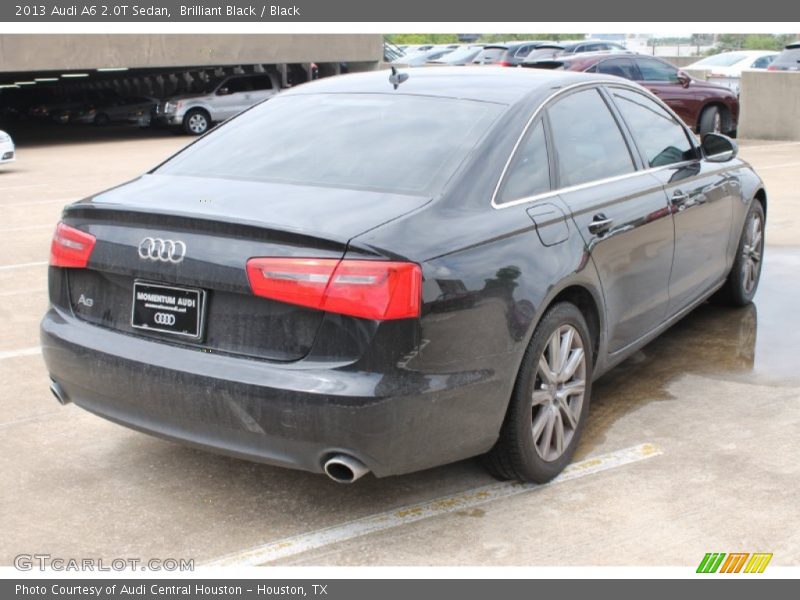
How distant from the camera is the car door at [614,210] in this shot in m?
4.48

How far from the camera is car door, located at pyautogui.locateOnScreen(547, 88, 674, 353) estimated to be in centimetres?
448

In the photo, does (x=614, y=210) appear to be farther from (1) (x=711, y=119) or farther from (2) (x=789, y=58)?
(2) (x=789, y=58)

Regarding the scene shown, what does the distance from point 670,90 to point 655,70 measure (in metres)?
0.47

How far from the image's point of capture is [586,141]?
15.7 ft

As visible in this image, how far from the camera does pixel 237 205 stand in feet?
12.3

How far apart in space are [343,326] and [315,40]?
24261 mm

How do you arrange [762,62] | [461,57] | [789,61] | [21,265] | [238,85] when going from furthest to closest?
[461,57] → [762,62] → [238,85] → [789,61] → [21,265]

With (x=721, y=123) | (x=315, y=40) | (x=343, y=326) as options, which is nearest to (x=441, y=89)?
(x=343, y=326)

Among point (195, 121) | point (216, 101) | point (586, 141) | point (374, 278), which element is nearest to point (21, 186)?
point (195, 121)

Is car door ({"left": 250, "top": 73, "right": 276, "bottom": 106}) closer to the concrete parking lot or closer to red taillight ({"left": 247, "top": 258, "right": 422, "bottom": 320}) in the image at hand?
the concrete parking lot

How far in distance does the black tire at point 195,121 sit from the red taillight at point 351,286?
2145cm

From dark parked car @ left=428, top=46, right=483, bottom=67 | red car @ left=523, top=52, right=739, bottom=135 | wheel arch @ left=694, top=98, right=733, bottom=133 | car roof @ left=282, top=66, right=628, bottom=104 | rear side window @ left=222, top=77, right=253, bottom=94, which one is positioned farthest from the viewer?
dark parked car @ left=428, top=46, right=483, bottom=67

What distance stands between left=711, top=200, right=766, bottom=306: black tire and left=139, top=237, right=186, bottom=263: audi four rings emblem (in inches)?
159

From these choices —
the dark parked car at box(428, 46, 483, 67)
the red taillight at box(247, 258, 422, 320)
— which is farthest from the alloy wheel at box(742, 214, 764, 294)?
the dark parked car at box(428, 46, 483, 67)
